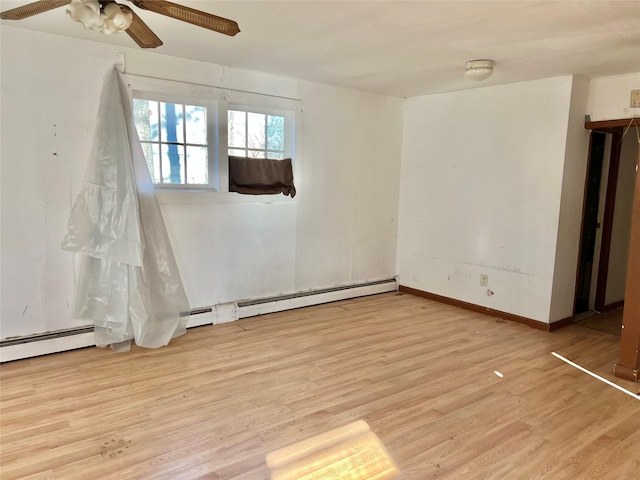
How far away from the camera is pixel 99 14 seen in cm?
198

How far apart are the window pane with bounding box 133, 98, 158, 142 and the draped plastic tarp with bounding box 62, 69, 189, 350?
16 centimetres

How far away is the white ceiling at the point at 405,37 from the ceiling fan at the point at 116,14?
17.8 inches

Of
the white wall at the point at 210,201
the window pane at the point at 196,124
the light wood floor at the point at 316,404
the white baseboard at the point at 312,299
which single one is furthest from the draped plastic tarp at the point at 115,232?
the white baseboard at the point at 312,299

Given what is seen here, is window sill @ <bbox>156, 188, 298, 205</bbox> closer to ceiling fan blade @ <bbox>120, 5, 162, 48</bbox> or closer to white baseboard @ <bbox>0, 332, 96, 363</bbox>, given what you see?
white baseboard @ <bbox>0, 332, 96, 363</bbox>

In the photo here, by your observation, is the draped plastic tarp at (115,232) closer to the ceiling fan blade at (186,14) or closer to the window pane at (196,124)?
the window pane at (196,124)

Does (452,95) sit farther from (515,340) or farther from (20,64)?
(20,64)

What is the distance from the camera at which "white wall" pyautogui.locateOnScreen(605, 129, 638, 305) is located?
4.89 metres

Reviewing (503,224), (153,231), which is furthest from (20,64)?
(503,224)

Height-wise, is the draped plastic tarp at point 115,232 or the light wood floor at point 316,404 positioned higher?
the draped plastic tarp at point 115,232

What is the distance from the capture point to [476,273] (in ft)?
15.9

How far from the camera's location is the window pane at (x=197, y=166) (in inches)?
159

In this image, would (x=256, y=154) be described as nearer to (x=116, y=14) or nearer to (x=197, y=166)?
(x=197, y=166)

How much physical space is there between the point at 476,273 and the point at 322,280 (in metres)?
1.69

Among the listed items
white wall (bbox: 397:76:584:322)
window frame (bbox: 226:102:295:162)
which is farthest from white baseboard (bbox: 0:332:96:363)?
white wall (bbox: 397:76:584:322)
